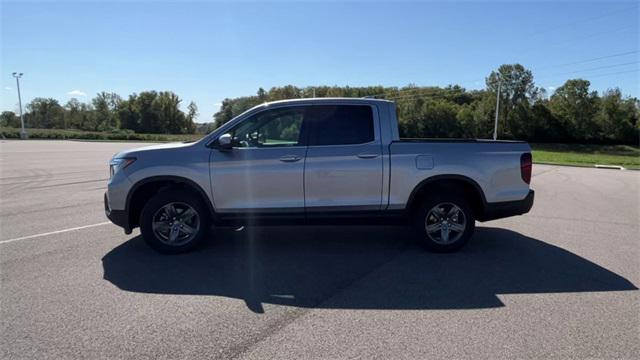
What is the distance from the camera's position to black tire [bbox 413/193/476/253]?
18.5ft

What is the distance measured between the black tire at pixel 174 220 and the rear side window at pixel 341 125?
68.2 inches

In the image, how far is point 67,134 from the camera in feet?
236

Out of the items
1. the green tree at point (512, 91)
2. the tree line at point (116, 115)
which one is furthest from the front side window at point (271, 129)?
the tree line at point (116, 115)

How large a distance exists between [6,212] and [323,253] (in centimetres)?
680

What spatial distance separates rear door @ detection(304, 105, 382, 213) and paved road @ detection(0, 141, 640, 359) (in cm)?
75

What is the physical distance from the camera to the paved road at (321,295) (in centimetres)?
333

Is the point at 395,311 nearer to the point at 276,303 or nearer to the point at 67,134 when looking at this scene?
the point at 276,303

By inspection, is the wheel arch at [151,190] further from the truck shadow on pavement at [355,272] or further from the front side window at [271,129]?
the front side window at [271,129]

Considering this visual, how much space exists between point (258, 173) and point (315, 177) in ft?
2.38

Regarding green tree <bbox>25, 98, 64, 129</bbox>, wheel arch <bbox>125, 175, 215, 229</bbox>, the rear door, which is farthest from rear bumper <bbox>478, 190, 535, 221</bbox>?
green tree <bbox>25, 98, 64, 129</bbox>

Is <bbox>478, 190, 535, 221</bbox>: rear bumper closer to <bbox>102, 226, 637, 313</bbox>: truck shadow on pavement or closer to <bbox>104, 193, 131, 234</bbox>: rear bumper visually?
<bbox>102, 226, 637, 313</bbox>: truck shadow on pavement

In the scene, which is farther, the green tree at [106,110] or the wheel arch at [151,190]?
the green tree at [106,110]

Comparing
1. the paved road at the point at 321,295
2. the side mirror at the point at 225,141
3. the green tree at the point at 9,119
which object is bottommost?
the paved road at the point at 321,295

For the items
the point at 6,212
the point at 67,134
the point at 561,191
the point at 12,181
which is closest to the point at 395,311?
the point at 6,212
